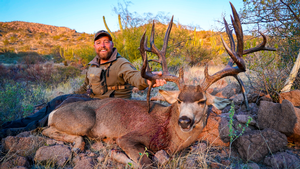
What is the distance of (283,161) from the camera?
280 centimetres

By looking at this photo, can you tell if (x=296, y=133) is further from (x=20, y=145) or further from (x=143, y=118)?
(x=20, y=145)

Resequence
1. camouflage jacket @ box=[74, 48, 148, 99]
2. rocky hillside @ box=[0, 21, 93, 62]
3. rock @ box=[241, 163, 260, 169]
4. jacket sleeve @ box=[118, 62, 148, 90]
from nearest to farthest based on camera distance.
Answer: rock @ box=[241, 163, 260, 169] < jacket sleeve @ box=[118, 62, 148, 90] < camouflage jacket @ box=[74, 48, 148, 99] < rocky hillside @ box=[0, 21, 93, 62]

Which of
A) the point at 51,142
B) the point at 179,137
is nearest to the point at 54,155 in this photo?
the point at 51,142

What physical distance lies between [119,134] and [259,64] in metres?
4.24

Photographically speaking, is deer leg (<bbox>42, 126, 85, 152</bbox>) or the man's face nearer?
deer leg (<bbox>42, 126, 85, 152</bbox>)

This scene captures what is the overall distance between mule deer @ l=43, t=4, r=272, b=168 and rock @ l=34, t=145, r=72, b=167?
0.34 meters

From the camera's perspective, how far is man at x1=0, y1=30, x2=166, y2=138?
13.3ft

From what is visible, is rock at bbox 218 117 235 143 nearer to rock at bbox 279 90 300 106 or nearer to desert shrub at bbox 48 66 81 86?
rock at bbox 279 90 300 106

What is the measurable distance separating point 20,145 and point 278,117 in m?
4.85

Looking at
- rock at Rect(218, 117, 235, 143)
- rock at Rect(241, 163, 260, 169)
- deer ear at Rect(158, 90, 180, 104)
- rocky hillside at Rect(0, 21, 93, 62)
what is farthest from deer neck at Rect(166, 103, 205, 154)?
rocky hillside at Rect(0, 21, 93, 62)

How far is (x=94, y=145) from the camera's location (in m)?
3.56

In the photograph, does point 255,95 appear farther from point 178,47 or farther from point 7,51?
point 7,51

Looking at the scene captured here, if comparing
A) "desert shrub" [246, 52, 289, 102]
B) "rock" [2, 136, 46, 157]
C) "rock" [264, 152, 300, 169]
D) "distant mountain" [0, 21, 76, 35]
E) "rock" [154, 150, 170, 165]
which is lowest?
"rock" [264, 152, 300, 169]

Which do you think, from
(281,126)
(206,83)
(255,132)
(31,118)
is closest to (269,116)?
(281,126)
